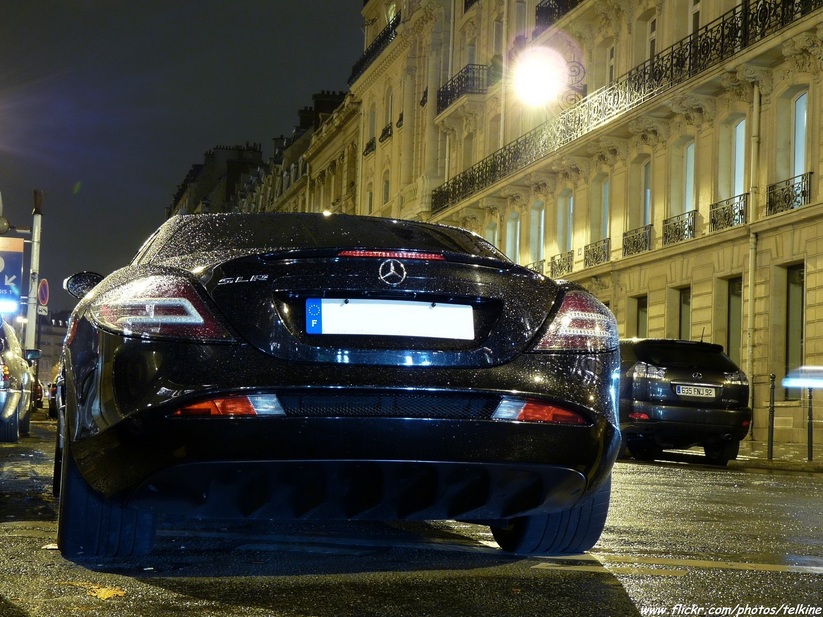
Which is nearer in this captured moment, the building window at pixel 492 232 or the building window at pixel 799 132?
the building window at pixel 799 132

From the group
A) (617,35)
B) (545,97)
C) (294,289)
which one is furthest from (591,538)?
(545,97)

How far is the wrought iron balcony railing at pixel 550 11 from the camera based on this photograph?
36281 mm

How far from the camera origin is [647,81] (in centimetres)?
3033

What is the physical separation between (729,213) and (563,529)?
22228 millimetres

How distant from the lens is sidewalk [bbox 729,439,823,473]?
1539 cm

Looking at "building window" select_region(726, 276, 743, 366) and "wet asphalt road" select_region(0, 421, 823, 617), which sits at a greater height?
"building window" select_region(726, 276, 743, 366)

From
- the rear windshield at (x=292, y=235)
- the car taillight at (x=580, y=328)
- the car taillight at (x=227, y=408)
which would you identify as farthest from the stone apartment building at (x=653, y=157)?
the car taillight at (x=227, y=408)

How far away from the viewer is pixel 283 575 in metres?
4.56

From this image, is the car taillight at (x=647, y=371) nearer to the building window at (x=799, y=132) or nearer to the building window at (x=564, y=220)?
the building window at (x=799, y=132)

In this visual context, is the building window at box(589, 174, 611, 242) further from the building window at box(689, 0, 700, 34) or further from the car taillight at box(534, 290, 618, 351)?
the car taillight at box(534, 290, 618, 351)

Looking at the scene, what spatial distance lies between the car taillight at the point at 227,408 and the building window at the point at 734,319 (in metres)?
23.4

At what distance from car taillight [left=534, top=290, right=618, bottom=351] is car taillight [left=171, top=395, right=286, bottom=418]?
0.93 meters

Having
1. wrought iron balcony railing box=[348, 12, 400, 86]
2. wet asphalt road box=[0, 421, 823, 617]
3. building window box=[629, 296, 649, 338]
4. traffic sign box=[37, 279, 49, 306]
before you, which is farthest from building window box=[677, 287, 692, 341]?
wrought iron balcony railing box=[348, 12, 400, 86]

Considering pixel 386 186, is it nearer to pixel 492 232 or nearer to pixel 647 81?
pixel 492 232
